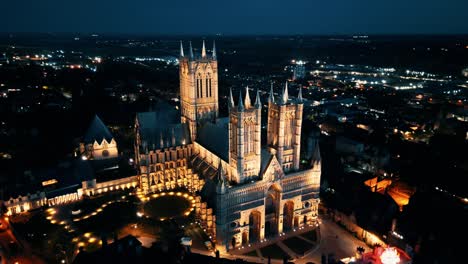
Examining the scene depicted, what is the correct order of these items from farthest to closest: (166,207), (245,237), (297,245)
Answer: (166,207)
(245,237)
(297,245)

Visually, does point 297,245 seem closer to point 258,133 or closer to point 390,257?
point 258,133

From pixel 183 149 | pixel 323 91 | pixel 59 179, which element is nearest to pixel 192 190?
pixel 183 149

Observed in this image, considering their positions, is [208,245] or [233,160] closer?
[208,245]

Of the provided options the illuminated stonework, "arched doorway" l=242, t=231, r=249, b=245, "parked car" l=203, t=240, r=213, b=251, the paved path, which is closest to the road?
"parked car" l=203, t=240, r=213, b=251

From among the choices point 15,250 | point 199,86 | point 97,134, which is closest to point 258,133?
point 199,86

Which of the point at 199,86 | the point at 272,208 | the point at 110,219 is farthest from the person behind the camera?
the point at 199,86

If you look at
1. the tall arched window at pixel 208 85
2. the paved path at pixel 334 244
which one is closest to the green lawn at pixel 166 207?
the tall arched window at pixel 208 85

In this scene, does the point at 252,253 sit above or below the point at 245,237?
below
